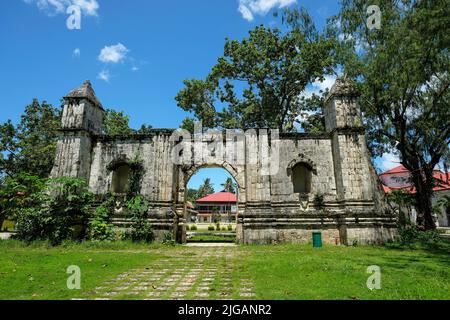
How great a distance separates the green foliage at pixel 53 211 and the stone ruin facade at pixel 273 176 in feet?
2.92

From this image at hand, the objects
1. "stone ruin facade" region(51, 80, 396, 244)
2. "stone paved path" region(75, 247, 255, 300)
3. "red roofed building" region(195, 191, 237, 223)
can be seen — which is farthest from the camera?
"red roofed building" region(195, 191, 237, 223)

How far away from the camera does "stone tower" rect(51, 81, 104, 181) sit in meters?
13.0

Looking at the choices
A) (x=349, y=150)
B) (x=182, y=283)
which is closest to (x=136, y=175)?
(x=182, y=283)

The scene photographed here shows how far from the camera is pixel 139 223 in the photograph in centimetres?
1214

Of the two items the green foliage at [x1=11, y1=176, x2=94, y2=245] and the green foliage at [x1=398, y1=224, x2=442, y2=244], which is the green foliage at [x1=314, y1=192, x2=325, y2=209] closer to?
the green foliage at [x1=398, y1=224, x2=442, y2=244]

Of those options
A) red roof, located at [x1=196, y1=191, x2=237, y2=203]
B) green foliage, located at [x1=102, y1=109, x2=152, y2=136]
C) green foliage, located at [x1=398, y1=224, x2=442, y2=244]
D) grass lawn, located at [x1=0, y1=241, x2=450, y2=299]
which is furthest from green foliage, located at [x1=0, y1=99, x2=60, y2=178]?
red roof, located at [x1=196, y1=191, x2=237, y2=203]

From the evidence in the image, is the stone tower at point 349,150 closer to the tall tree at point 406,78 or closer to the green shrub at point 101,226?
the tall tree at point 406,78

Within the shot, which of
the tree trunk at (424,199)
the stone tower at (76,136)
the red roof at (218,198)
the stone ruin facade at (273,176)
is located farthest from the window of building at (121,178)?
the red roof at (218,198)

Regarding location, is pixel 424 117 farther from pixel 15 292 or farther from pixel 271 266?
pixel 15 292

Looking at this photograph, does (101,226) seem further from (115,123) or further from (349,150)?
(115,123)

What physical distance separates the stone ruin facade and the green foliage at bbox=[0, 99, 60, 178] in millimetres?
9972

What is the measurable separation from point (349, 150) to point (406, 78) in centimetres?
440

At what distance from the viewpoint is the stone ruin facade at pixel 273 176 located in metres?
12.3

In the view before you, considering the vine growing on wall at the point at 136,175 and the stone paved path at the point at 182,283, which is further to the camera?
the vine growing on wall at the point at 136,175
